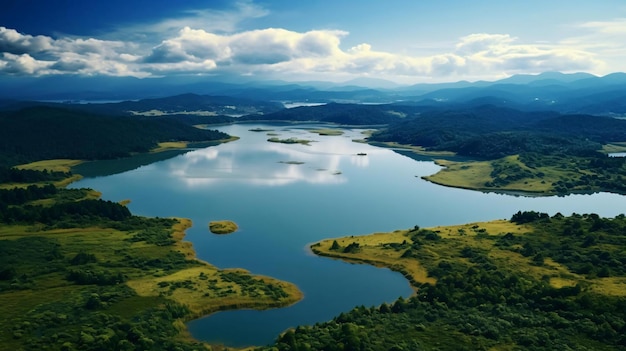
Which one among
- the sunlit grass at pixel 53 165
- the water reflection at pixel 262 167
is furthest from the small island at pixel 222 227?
the sunlit grass at pixel 53 165

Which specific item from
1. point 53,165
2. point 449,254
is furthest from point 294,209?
point 53,165

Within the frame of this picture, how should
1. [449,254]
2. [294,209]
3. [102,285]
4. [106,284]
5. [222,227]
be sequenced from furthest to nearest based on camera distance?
[294,209]
[222,227]
[449,254]
[106,284]
[102,285]

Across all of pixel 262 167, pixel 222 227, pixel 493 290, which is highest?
pixel 262 167

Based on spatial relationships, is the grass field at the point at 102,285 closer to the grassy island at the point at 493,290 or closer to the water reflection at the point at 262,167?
the grassy island at the point at 493,290

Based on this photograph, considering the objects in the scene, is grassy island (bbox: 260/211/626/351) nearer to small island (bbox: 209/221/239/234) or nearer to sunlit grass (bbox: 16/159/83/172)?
small island (bbox: 209/221/239/234)

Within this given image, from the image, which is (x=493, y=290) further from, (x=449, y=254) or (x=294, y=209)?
(x=294, y=209)

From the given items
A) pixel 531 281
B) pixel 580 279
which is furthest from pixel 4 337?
pixel 580 279

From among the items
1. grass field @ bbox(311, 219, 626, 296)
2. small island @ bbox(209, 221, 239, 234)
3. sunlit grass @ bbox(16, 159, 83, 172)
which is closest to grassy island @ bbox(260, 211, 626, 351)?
grass field @ bbox(311, 219, 626, 296)

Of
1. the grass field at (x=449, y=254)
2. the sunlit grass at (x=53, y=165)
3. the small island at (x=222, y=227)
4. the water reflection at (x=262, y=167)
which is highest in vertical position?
the sunlit grass at (x=53, y=165)
